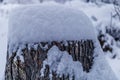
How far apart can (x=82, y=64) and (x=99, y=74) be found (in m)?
0.18

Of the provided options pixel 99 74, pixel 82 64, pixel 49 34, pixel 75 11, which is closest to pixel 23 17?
pixel 49 34

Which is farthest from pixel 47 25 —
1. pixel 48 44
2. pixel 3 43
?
pixel 3 43

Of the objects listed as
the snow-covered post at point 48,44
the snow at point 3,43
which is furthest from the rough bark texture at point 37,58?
the snow at point 3,43

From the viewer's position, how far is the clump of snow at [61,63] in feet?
8.05

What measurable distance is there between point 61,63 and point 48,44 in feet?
0.65

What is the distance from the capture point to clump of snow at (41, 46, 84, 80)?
2455 millimetres

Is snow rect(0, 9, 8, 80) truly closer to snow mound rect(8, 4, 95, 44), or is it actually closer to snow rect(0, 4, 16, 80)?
snow rect(0, 4, 16, 80)

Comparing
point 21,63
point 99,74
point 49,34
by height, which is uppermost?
point 49,34

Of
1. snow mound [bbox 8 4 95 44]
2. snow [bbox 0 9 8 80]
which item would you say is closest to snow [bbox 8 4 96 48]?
snow mound [bbox 8 4 95 44]

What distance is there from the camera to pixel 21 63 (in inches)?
97.3

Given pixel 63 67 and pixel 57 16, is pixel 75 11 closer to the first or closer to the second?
pixel 57 16

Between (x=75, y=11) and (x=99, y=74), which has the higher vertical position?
(x=75, y=11)

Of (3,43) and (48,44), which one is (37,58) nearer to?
(48,44)

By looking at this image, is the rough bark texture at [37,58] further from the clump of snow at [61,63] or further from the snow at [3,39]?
the snow at [3,39]
